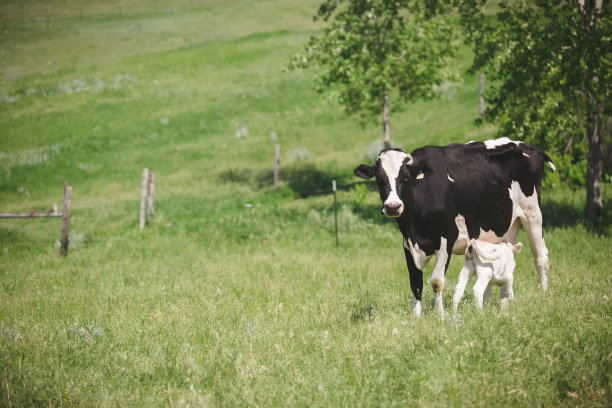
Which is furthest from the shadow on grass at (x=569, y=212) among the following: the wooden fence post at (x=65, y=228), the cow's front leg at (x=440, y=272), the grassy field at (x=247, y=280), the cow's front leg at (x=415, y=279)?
the wooden fence post at (x=65, y=228)

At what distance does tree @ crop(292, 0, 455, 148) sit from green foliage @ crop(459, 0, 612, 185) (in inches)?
129

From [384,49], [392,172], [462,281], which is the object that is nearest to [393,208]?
[392,172]

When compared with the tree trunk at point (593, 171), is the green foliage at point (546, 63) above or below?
above

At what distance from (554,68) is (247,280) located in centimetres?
907

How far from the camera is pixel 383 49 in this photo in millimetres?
20141

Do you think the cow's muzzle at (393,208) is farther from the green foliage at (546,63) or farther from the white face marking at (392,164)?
the green foliage at (546,63)

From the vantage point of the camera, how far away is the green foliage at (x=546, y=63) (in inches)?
492

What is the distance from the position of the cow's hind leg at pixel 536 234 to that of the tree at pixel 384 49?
1153cm

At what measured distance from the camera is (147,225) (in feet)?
62.2

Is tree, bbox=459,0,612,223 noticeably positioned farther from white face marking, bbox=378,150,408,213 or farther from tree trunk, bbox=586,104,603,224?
white face marking, bbox=378,150,408,213

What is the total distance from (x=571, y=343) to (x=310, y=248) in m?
9.17

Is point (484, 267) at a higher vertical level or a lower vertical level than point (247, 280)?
higher

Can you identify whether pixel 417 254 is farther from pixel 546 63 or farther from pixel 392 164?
pixel 546 63

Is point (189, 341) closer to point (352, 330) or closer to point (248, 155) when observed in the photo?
point (352, 330)
